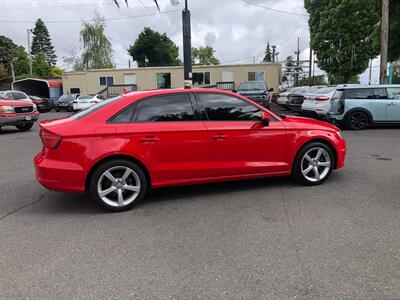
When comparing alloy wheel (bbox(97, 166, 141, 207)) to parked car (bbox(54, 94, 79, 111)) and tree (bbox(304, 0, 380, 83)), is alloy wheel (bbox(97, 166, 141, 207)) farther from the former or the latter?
tree (bbox(304, 0, 380, 83))

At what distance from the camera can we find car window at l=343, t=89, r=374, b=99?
12.2 m

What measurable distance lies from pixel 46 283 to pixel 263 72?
30.2 metres

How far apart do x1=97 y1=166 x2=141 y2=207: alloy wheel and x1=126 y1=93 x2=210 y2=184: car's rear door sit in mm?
265

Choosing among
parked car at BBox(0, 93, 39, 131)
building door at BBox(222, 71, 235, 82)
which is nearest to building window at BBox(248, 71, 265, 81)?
building door at BBox(222, 71, 235, 82)

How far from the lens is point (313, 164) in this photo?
5.70 meters

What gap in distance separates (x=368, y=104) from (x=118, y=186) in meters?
10.2

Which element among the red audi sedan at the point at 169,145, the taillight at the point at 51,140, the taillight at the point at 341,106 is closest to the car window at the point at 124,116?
the red audi sedan at the point at 169,145

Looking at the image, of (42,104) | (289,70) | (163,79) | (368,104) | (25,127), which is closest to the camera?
(368,104)

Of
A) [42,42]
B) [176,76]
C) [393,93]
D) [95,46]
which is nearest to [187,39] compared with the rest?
[393,93]

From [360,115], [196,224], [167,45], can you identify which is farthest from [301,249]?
[167,45]

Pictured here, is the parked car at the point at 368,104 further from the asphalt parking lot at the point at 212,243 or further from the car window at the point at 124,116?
the car window at the point at 124,116

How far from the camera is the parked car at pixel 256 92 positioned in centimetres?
1916

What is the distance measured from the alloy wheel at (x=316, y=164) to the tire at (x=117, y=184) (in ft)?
8.10

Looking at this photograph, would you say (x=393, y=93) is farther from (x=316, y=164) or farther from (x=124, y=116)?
(x=124, y=116)
